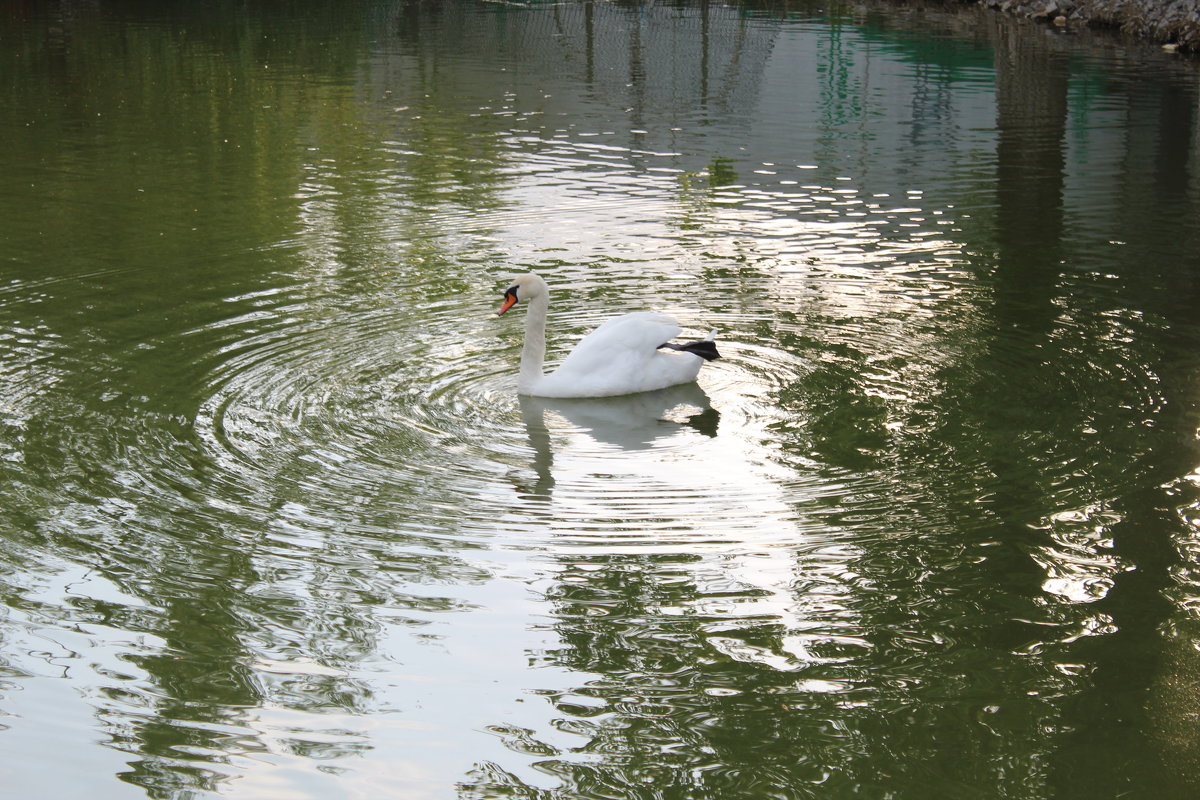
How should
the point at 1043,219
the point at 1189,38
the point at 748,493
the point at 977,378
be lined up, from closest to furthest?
the point at 748,493
the point at 977,378
the point at 1043,219
the point at 1189,38

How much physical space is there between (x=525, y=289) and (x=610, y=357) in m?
0.86

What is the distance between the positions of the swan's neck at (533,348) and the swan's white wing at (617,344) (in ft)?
0.61

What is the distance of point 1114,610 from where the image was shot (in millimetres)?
6824

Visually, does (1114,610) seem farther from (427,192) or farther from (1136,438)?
(427,192)

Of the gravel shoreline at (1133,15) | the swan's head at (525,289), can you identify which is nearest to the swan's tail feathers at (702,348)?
the swan's head at (525,289)

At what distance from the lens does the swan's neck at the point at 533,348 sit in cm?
1008

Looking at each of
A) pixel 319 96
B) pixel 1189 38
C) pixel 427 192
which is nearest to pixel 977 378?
pixel 427 192

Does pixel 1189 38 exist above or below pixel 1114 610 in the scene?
above

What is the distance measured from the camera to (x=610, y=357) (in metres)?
10.1

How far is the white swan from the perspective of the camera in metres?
10.1

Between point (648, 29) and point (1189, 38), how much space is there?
572 inches

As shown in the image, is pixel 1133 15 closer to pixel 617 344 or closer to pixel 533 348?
pixel 617 344

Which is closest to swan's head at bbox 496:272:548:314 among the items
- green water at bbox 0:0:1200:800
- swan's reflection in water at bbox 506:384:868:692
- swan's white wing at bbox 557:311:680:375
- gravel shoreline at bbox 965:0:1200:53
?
swan's white wing at bbox 557:311:680:375

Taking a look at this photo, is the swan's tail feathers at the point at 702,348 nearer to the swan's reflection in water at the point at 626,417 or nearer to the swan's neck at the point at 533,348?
the swan's reflection in water at the point at 626,417
